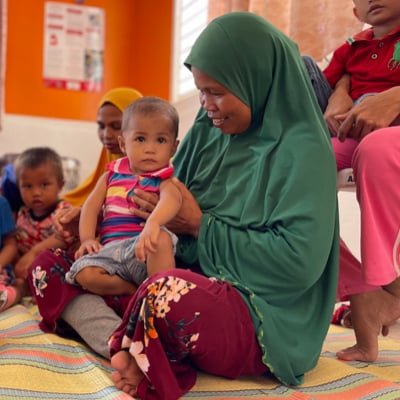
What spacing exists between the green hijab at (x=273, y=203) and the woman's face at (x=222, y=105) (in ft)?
0.05

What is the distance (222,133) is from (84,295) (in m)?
0.51

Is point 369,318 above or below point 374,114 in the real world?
below

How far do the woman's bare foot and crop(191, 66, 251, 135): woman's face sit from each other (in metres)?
0.55

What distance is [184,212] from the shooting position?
4.12 feet

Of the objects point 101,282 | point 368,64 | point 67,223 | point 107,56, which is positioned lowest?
point 101,282

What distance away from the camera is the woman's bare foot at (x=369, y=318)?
1.40m

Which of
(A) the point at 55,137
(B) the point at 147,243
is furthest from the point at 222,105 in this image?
(A) the point at 55,137

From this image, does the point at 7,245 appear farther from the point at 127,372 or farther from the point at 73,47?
the point at 73,47

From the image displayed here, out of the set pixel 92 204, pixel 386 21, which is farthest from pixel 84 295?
pixel 386 21

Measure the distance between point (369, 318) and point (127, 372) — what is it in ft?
2.18

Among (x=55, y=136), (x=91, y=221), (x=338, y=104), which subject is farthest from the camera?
(x=55, y=136)

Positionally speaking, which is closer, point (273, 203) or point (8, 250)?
point (273, 203)

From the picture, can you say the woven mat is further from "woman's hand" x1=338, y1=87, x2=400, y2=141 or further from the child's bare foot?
"woman's hand" x1=338, y1=87, x2=400, y2=141

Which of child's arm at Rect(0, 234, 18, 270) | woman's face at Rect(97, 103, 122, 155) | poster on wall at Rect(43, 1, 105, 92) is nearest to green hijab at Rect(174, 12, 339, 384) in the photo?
woman's face at Rect(97, 103, 122, 155)
